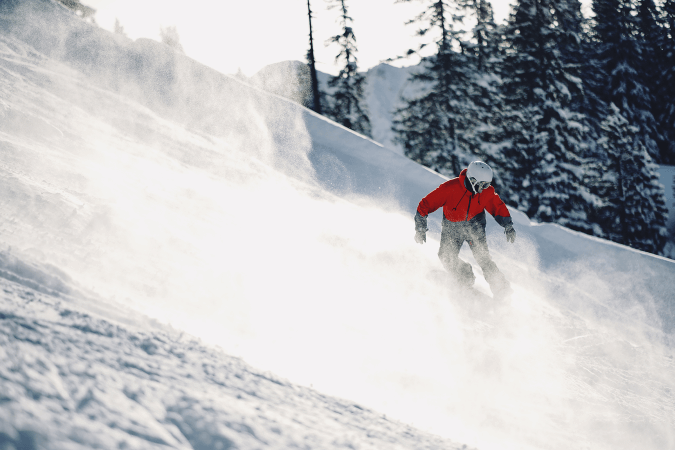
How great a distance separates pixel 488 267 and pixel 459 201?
87 cm

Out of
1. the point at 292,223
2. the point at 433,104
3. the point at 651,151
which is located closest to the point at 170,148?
the point at 292,223

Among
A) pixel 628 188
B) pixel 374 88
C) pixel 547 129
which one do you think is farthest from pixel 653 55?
pixel 374 88

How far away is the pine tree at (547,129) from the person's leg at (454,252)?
15.8 m

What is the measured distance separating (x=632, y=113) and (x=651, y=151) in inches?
154

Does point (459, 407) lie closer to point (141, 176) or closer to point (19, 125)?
point (141, 176)

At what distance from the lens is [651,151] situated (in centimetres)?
2836

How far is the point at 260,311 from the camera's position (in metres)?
4.07

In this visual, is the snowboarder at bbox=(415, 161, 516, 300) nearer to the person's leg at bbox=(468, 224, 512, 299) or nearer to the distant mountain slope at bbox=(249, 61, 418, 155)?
the person's leg at bbox=(468, 224, 512, 299)

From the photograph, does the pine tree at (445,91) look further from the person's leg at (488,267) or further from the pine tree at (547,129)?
the person's leg at (488,267)

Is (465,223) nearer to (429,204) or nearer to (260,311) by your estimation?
(429,204)

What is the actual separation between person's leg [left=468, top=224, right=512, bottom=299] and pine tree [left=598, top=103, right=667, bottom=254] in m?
19.6

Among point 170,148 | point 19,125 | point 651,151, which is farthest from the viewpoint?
point 651,151

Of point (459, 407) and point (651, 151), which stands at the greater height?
point (651, 151)

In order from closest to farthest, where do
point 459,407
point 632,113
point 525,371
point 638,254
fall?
point 459,407
point 525,371
point 638,254
point 632,113
